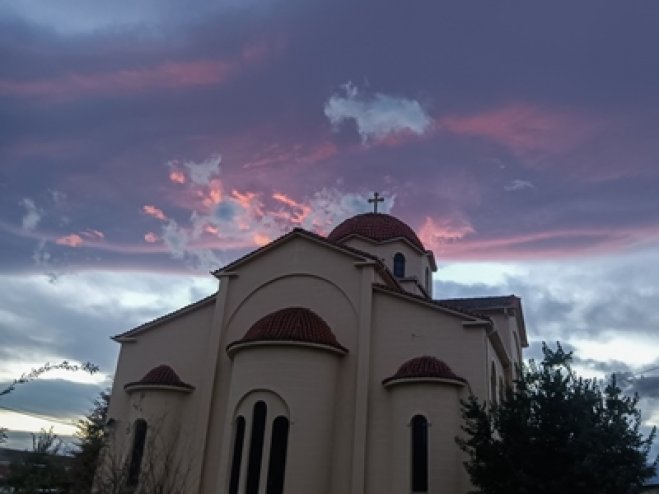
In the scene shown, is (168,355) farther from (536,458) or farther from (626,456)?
(626,456)

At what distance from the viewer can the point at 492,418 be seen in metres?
16.9

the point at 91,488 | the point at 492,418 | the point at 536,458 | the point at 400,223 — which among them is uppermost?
the point at 400,223

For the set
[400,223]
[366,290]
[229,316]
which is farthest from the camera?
[400,223]

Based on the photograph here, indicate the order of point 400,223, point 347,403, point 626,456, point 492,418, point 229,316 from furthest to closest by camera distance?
1. point 400,223
2. point 229,316
3. point 347,403
4. point 492,418
5. point 626,456

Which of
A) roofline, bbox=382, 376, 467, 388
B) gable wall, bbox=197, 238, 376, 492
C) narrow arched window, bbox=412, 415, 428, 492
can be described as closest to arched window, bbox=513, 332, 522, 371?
gable wall, bbox=197, 238, 376, 492

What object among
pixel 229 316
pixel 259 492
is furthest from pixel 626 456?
pixel 229 316

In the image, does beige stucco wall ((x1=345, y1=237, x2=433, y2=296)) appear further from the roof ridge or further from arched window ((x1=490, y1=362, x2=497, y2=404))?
arched window ((x1=490, y1=362, x2=497, y2=404))

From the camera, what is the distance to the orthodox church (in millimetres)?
18609

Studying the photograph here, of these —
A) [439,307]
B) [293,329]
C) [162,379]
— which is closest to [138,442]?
[162,379]

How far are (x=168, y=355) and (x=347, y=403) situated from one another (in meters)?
8.43

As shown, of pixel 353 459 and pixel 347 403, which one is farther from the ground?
pixel 347 403

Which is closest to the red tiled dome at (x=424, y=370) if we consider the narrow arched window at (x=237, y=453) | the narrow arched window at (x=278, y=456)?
the narrow arched window at (x=278, y=456)

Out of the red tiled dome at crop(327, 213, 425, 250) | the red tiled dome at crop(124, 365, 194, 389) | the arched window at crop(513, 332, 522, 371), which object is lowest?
the red tiled dome at crop(124, 365, 194, 389)

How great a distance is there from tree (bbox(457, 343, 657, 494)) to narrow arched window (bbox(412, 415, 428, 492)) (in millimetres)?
2213
